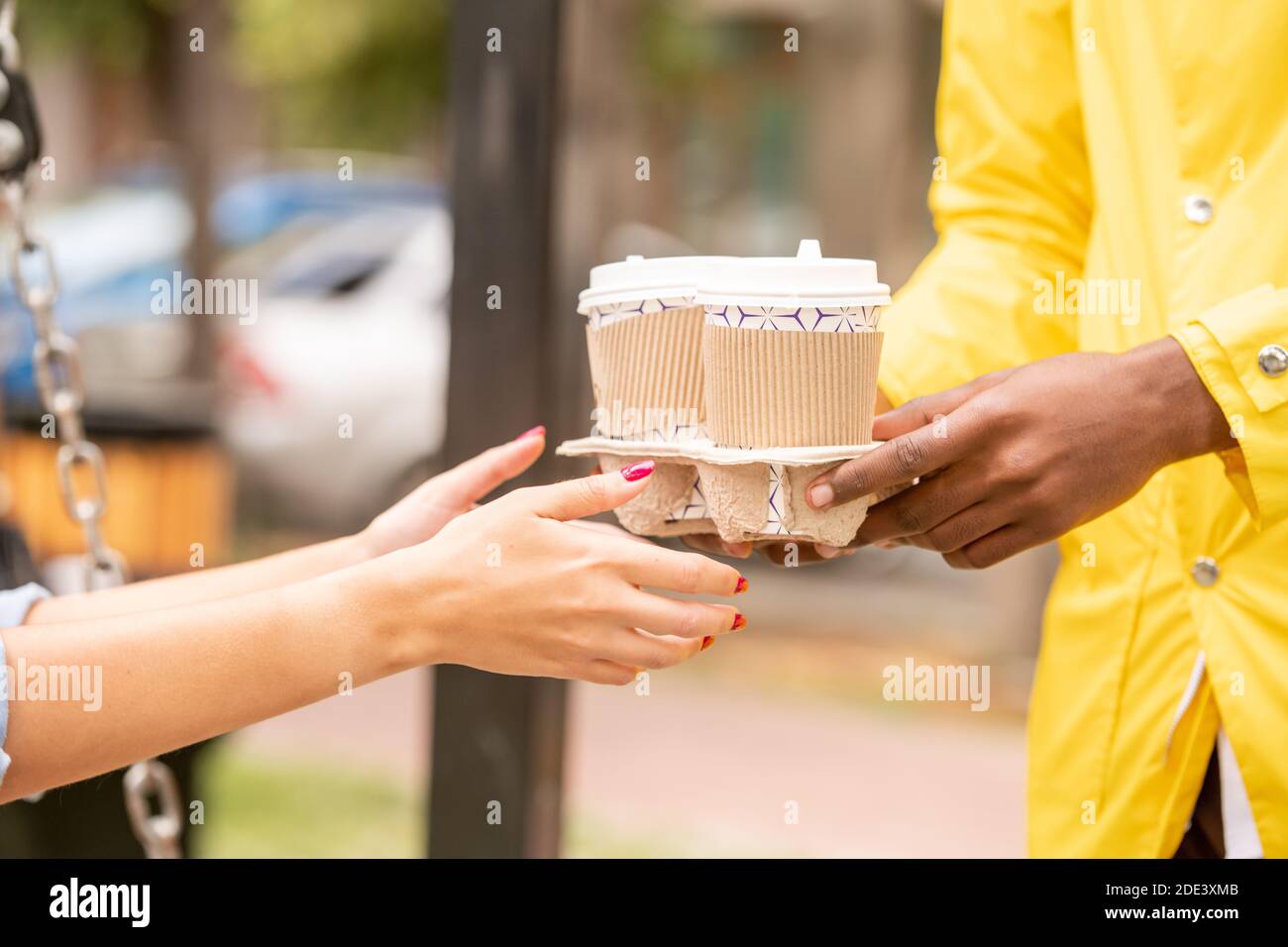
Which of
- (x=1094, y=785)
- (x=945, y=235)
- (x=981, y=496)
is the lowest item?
(x=1094, y=785)

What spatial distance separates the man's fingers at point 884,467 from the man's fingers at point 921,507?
Result: 0.19 ft

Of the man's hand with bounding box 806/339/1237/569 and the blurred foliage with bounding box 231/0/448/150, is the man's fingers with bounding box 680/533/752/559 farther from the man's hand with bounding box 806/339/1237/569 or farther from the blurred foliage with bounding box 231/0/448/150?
the blurred foliage with bounding box 231/0/448/150

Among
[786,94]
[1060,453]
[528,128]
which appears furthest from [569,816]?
[786,94]

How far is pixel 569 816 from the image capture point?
455cm

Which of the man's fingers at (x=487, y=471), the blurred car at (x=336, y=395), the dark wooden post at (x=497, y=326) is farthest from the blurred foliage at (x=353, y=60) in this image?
the man's fingers at (x=487, y=471)

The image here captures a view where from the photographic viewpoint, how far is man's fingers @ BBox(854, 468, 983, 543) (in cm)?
138

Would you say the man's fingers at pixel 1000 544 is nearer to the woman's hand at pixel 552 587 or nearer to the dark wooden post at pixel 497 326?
Result: the woman's hand at pixel 552 587

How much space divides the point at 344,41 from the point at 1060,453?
351 inches

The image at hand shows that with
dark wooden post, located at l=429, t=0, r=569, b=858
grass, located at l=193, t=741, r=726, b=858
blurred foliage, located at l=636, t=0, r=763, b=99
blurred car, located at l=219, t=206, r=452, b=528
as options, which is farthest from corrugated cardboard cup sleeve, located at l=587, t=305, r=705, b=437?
blurred foliage, located at l=636, t=0, r=763, b=99

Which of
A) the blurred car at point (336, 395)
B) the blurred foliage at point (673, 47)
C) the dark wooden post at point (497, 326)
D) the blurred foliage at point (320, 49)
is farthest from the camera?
the blurred foliage at point (673, 47)

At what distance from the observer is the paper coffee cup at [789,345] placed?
50.0 inches

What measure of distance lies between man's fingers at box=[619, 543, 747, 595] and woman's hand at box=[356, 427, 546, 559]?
0.32 metres

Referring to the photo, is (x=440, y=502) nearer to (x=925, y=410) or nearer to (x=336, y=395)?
(x=925, y=410)
